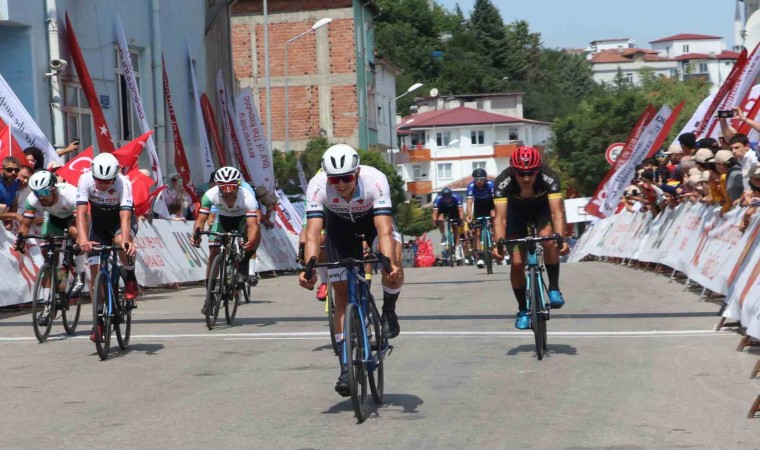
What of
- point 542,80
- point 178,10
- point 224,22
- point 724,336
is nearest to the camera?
point 724,336

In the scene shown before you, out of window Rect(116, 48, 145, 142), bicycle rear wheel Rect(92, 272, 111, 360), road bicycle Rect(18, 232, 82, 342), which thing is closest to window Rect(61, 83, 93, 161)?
window Rect(116, 48, 145, 142)

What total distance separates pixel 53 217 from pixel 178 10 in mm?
20037

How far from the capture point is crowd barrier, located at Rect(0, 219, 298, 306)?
675 inches

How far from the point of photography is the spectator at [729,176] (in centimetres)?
1616

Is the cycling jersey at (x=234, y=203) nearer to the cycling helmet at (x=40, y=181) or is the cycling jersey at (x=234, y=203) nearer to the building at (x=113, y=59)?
the cycling helmet at (x=40, y=181)

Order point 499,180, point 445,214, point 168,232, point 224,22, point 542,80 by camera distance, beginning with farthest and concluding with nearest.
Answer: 1. point 542,80
2. point 224,22
3. point 445,214
4. point 168,232
5. point 499,180

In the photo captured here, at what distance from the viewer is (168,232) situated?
23141mm

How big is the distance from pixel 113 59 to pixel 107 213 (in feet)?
54.9

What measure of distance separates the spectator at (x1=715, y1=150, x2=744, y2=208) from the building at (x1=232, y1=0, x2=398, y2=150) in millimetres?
58489

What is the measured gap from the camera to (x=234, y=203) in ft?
51.1

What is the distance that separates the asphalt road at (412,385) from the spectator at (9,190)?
150 cm

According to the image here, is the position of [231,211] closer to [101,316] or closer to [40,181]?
[40,181]

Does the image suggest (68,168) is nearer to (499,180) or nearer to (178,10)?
(499,180)

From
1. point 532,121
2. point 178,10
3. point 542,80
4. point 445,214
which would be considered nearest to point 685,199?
point 445,214
